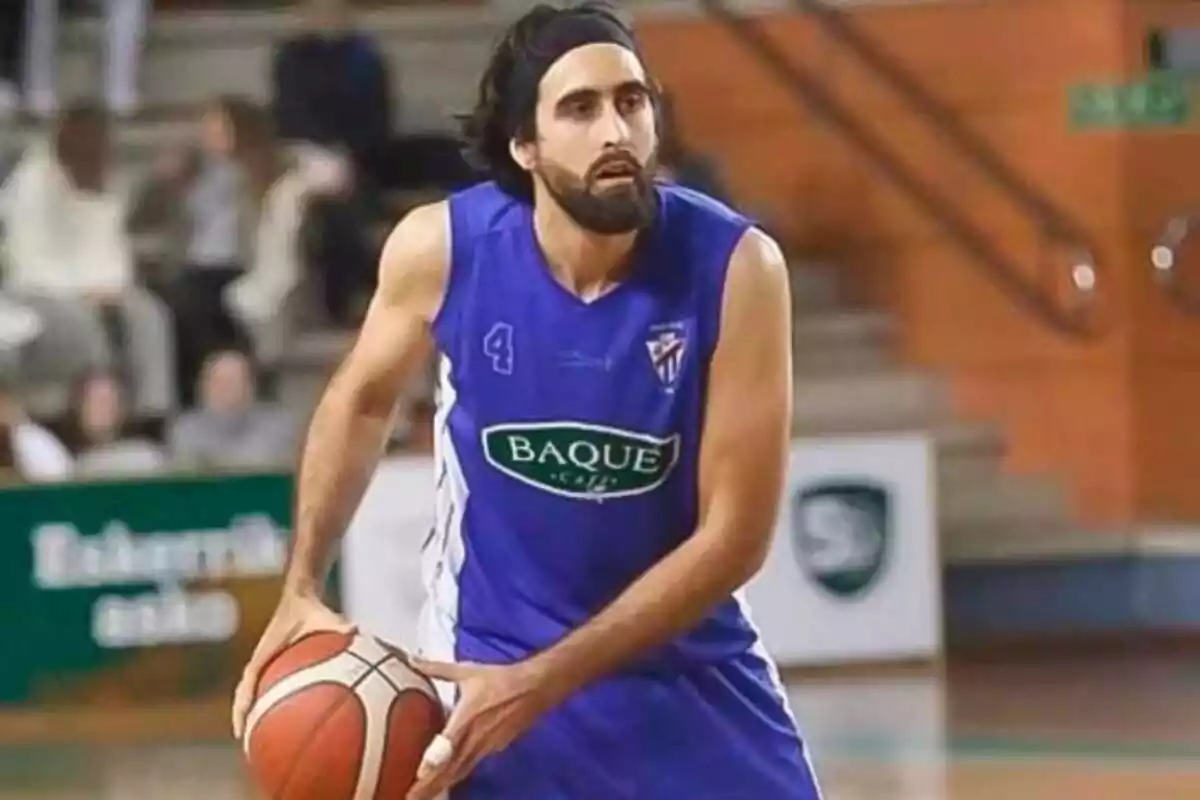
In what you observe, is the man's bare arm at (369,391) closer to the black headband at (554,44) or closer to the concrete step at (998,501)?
the black headband at (554,44)

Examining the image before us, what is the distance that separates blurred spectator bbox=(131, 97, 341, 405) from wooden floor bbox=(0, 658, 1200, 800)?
2.00 meters

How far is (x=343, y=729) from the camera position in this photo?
3.40m

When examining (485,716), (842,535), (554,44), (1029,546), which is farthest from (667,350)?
(1029,546)

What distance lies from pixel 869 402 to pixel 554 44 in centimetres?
780

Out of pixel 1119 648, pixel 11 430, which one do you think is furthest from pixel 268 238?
pixel 1119 648

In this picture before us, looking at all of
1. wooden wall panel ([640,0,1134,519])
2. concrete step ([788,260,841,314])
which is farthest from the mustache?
concrete step ([788,260,841,314])

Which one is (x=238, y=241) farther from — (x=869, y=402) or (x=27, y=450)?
(x=869, y=402)

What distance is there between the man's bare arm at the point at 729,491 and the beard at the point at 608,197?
0.63 ft

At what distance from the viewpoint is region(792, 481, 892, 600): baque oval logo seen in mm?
9633

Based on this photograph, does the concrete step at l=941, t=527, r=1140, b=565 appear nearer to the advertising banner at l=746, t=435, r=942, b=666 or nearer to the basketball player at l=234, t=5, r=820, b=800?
the advertising banner at l=746, t=435, r=942, b=666

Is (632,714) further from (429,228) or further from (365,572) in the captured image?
(365,572)

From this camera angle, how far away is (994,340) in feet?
37.5

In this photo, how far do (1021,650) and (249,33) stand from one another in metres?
4.41

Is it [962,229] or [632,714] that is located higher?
[962,229]
